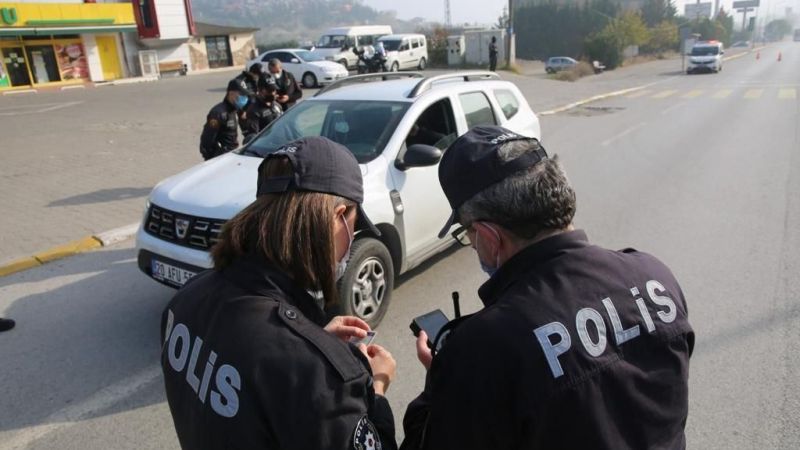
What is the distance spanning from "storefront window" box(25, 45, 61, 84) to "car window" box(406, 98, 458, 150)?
31078mm

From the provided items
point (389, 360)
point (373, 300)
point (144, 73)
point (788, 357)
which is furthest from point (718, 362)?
point (144, 73)

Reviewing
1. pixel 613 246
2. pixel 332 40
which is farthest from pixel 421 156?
pixel 332 40

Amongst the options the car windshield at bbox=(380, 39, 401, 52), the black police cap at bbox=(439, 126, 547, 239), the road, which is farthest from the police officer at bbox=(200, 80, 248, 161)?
the car windshield at bbox=(380, 39, 401, 52)

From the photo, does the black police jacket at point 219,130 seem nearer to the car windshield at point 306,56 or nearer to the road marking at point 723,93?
the road marking at point 723,93

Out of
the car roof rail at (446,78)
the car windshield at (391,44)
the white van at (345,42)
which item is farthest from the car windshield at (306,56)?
the car roof rail at (446,78)

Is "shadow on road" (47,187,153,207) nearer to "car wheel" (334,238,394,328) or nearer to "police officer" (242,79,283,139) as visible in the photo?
"police officer" (242,79,283,139)

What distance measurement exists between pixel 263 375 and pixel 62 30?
34048mm

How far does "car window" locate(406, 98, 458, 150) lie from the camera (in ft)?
15.9

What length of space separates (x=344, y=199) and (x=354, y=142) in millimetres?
3205

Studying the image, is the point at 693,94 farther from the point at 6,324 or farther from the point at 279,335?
the point at 279,335

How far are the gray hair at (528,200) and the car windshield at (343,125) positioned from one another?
2.95 m

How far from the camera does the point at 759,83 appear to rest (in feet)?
79.5

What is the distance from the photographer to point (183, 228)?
13.2ft

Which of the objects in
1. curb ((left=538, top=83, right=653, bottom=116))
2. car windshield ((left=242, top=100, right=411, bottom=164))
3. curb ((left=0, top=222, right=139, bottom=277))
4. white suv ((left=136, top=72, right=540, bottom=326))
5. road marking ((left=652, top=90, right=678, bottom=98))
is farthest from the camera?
road marking ((left=652, top=90, right=678, bottom=98))
